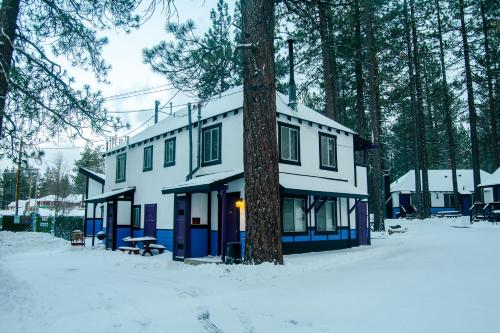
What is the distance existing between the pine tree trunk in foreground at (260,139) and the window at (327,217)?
6.03m

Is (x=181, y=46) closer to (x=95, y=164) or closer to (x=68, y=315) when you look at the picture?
(x=68, y=315)

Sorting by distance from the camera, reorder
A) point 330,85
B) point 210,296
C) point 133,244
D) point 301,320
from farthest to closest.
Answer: point 330,85
point 133,244
point 210,296
point 301,320

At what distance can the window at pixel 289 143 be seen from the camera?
14852 mm

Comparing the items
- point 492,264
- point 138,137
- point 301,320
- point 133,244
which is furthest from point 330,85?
point 301,320

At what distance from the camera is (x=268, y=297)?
23.0 ft

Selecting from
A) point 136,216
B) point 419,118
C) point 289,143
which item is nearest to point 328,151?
point 289,143

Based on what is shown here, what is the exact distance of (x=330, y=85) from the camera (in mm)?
23234

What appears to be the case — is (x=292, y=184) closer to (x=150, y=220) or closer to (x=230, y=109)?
(x=230, y=109)

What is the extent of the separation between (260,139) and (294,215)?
550 centimetres

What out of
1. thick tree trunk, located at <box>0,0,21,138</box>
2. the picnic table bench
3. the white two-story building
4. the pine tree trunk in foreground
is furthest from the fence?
thick tree trunk, located at <box>0,0,21,138</box>

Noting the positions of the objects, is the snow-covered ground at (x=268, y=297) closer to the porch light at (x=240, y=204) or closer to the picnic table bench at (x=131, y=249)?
the porch light at (x=240, y=204)

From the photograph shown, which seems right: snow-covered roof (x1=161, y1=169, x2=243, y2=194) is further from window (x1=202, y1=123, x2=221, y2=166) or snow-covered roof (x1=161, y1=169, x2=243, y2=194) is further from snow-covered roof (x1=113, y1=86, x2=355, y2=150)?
snow-covered roof (x1=113, y1=86, x2=355, y2=150)

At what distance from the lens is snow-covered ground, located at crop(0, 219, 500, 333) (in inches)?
213

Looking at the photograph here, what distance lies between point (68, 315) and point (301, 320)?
3674 millimetres
